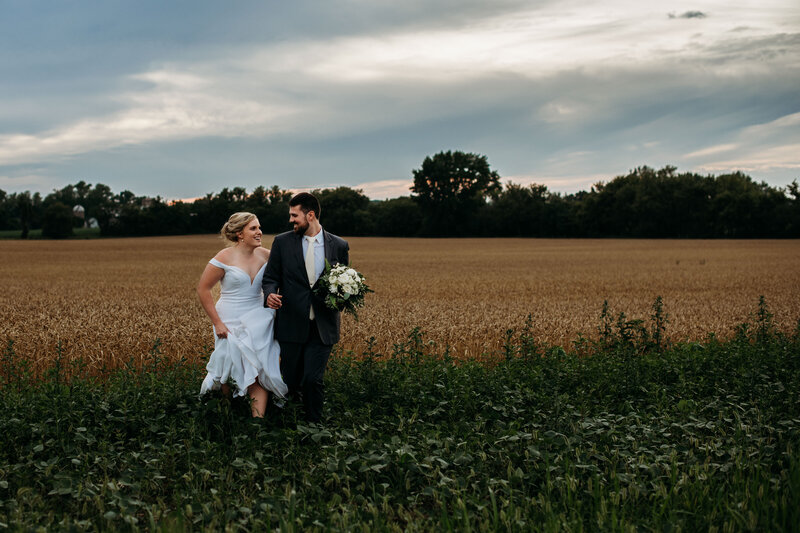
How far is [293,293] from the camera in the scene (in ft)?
19.2

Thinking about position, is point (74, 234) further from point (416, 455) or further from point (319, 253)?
point (416, 455)

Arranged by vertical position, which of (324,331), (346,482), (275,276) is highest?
(275,276)

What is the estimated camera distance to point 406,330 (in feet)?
39.1

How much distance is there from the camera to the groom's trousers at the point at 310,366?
19.0 ft

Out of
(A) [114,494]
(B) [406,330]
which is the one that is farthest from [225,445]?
(B) [406,330]

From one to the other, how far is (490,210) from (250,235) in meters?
102

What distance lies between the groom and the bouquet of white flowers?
0.18 metres

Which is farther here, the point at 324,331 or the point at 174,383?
the point at 174,383

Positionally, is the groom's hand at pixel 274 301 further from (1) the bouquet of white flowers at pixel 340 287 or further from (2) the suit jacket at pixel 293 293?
(1) the bouquet of white flowers at pixel 340 287

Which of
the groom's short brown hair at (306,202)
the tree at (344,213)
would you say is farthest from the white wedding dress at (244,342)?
the tree at (344,213)

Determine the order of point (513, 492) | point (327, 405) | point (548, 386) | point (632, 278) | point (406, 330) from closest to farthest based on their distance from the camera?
point (513, 492) < point (327, 405) < point (548, 386) < point (406, 330) < point (632, 278)

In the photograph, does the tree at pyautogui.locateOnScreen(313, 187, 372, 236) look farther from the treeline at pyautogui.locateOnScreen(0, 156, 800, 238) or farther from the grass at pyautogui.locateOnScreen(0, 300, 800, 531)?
the grass at pyautogui.locateOnScreen(0, 300, 800, 531)

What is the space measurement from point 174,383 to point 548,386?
4.33 meters

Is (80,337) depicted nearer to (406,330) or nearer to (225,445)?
(406,330)
